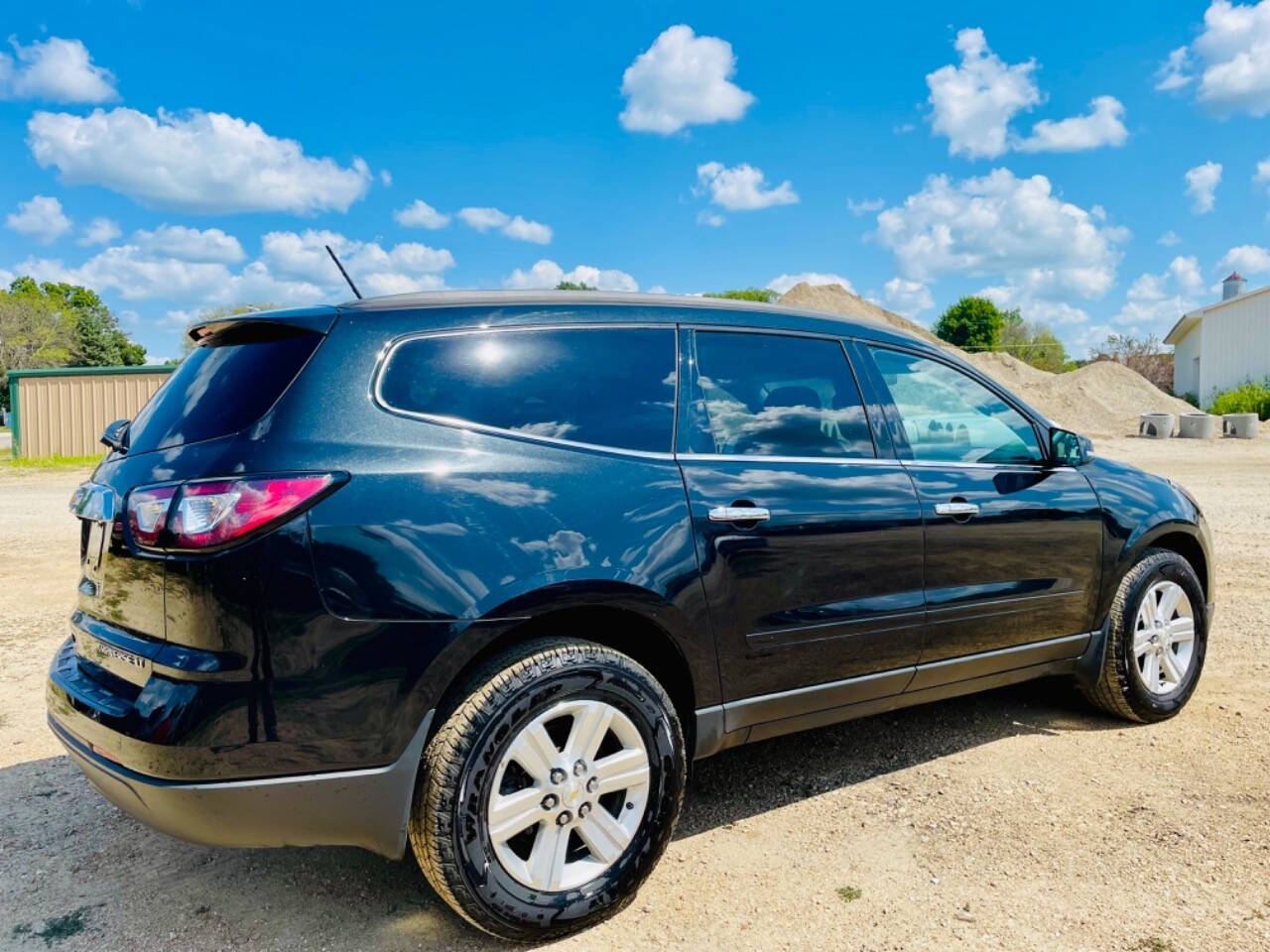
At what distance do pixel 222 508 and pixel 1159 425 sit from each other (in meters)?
31.1

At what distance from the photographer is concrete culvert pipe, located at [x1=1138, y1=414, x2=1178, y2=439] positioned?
2817 centimetres

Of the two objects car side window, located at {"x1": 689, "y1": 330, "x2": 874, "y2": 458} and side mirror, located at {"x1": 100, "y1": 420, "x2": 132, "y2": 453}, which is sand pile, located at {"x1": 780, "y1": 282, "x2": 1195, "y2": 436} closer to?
car side window, located at {"x1": 689, "y1": 330, "x2": 874, "y2": 458}

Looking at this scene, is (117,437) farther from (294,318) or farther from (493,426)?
(493,426)

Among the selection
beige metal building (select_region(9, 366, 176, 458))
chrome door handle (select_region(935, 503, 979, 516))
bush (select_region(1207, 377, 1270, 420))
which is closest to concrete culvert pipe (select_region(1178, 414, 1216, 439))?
bush (select_region(1207, 377, 1270, 420))

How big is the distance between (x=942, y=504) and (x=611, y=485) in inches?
57.4

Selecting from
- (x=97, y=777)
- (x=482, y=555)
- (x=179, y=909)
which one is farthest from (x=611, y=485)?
(x=179, y=909)

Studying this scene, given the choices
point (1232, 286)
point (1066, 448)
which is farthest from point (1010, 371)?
point (1066, 448)

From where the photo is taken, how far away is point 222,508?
7.51 feet

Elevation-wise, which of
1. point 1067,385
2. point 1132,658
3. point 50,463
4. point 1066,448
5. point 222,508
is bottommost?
point 1132,658

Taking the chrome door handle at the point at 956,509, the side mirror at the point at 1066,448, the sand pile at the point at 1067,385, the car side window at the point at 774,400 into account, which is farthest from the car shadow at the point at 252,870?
the sand pile at the point at 1067,385

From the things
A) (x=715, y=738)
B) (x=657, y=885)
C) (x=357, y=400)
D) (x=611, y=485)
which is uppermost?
(x=357, y=400)

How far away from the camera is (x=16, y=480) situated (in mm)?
20469

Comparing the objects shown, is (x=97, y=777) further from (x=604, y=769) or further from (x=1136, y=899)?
(x=1136, y=899)

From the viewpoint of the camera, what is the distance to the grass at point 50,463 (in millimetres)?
23969
